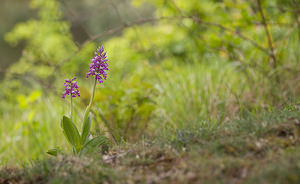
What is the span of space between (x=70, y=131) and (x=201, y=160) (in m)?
0.83

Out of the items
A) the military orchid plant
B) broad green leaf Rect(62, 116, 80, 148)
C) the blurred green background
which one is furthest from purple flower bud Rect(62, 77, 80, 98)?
the blurred green background

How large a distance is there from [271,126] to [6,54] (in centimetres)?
1435

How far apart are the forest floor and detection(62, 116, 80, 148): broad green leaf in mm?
214

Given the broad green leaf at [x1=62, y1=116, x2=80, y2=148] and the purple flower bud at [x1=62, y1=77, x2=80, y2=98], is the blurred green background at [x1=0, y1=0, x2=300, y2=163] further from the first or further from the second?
the purple flower bud at [x1=62, y1=77, x2=80, y2=98]

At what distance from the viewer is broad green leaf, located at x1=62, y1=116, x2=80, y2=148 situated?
5.84ft

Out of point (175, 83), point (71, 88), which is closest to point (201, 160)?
point (71, 88)

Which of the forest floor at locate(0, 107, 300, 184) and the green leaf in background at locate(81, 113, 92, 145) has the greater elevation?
the green leaf in background at locate(81, 113, 92, 145)

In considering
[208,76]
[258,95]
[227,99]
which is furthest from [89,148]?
[208,76]

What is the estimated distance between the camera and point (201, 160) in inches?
54.3

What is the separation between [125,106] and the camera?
3.03 meters

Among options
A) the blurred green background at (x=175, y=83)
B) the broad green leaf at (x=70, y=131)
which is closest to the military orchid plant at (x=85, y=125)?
the broad green leaf at (x=70, y=131)

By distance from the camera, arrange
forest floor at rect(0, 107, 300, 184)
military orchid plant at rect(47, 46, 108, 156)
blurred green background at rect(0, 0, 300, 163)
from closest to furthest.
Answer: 1. forest floor at rect(0, 107, 300, 184)
2. military orchid plant at rect(47, 46, 108, 156)
3. blurred green background at rect(0, 0, 300, 163)

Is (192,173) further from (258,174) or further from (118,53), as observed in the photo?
(118,53)

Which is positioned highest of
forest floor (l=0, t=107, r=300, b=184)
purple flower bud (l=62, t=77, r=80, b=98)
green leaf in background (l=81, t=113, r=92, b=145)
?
purple flower bud (l=62, t=77, r=80, b=98)
